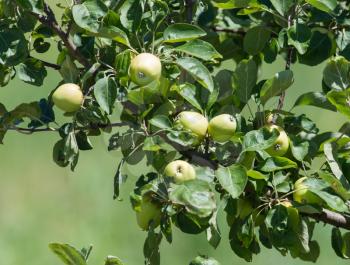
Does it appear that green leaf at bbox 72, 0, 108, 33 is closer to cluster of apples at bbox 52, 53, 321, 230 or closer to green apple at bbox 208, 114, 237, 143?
cluster of apples at bbox 52, 53, 321, 230

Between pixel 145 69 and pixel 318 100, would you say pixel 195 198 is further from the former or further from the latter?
pixel 318 100

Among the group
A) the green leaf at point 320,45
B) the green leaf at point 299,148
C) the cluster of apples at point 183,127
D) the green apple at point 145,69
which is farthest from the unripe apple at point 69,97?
the green leaf at point 320,45

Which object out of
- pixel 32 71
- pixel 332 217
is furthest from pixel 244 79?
pixel 32 71

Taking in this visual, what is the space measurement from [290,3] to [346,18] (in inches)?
10.8

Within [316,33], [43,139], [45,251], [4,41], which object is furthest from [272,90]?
[43,139]

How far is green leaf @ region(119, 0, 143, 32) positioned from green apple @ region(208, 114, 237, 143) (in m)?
0.19

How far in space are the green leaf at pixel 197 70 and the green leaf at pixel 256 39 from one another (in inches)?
12.5

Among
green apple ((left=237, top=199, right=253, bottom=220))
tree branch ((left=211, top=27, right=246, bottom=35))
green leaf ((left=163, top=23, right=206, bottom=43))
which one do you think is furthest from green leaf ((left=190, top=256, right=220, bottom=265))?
tree branch ((left=211, top=27, right=246, bottom=35))

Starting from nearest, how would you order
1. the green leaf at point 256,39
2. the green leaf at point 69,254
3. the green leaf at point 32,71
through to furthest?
the green leaf at point 69,254, the green leaf at point 32,71, the green leaf at point 256,39

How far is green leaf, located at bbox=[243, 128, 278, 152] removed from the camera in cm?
130

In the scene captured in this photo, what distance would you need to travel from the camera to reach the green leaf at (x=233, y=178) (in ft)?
4.02

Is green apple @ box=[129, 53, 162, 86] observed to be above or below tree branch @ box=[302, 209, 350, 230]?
above

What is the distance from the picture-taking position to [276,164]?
1.33 meters

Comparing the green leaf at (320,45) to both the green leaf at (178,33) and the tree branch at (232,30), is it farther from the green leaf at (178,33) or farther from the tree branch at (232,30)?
the green leaf at (178,33)
